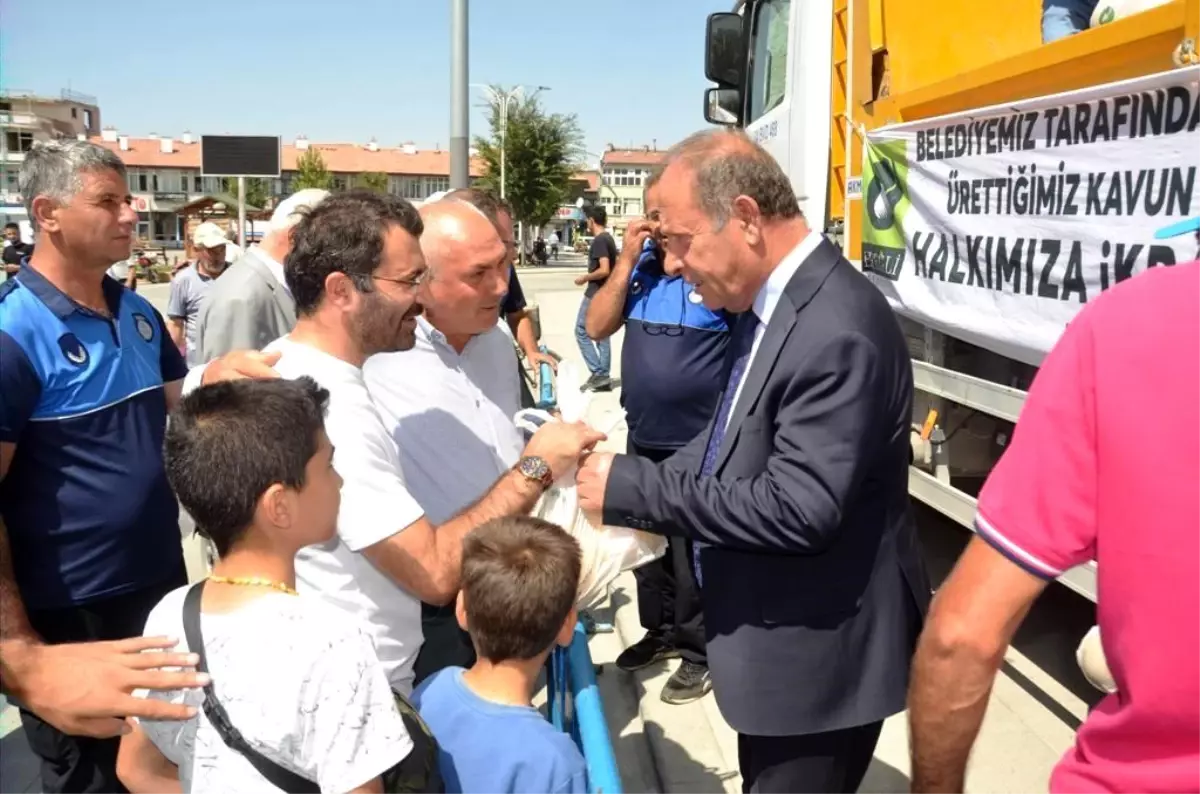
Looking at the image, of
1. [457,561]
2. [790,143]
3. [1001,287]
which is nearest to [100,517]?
[457,561]

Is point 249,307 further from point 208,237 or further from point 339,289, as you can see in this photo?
point 208,237

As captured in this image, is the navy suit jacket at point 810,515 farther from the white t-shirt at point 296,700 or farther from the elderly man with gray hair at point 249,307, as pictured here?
the elderly man with gray hair at point 249,307

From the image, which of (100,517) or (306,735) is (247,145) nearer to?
(100,517)

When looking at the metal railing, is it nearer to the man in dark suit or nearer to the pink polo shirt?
the man in dark suit

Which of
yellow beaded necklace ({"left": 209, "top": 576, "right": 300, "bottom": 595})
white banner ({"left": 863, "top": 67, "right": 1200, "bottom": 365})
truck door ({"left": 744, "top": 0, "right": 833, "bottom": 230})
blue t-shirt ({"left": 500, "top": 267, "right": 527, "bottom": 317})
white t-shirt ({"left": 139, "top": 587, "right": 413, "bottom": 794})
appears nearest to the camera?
white t-shirt ({"left": 139, "top": 587, "right": 413, "bottom": 794})

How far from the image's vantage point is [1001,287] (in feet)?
10.5

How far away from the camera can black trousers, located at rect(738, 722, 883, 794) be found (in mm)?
1949

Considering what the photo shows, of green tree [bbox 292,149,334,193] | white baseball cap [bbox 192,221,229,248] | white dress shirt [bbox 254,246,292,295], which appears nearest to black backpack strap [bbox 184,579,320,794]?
white dress shirt [bbox 254,246,292,295]

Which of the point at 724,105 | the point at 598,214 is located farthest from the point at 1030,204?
the point at 598,214

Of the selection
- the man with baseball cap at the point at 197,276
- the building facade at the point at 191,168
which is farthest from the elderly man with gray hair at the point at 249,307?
the building facade at the point at 191,168

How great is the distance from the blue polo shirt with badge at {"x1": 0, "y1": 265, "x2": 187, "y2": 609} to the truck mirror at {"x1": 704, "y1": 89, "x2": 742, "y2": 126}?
15.0 feet

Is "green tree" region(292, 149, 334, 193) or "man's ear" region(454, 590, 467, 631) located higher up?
"green tree" region(292, 149, 334, 193)

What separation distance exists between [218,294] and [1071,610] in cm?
430

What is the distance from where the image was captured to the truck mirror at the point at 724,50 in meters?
5.72
